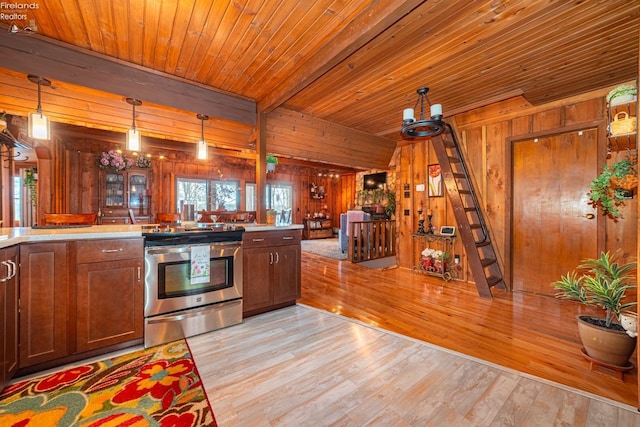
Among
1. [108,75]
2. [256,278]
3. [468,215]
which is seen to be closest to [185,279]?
[256,278]

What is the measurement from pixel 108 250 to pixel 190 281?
68 centimetres

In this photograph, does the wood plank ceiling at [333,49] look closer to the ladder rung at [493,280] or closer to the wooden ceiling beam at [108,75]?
the wooden ceiling beam at [108,75]

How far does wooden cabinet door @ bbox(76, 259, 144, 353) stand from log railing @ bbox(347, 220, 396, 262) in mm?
4100

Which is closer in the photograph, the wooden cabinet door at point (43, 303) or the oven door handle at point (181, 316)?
the wooden cabinet door at point (43, 303)

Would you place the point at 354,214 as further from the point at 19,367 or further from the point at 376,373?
the point at 19,367

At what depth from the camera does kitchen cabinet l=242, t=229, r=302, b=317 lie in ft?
9.16

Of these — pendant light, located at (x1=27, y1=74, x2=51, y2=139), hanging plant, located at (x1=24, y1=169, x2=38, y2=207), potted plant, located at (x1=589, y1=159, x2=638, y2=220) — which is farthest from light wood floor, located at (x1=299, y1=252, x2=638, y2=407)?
hanging plant, located at (x1=24, y1=169, x2=38, y2=207)

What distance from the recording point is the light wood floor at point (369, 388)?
146 cm

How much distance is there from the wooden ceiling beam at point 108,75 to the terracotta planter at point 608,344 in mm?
4113

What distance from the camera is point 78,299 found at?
1.95m

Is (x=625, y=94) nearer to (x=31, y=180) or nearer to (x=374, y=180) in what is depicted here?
(x=374, y=180)

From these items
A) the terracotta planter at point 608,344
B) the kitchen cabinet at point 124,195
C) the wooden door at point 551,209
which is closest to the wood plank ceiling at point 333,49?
the wooden door at point 551,209

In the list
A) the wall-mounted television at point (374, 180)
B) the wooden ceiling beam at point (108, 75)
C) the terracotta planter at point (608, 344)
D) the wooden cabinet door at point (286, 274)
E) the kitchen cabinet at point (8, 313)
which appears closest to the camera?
the kitchen cabinet at point (8, 313)

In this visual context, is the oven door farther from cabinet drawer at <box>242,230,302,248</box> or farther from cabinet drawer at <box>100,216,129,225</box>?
cabinet drawer at <box>100,216,129,225</box>
